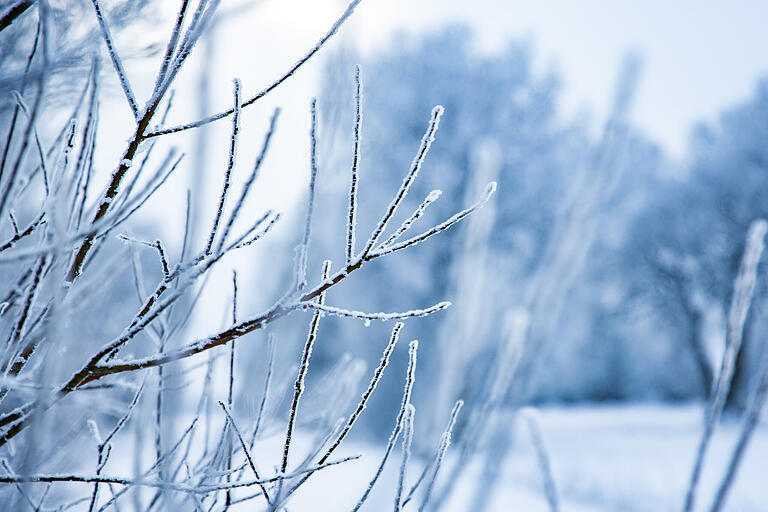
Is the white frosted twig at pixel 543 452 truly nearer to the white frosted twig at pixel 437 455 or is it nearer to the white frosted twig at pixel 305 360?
the white frosted twig at pixel 437 455

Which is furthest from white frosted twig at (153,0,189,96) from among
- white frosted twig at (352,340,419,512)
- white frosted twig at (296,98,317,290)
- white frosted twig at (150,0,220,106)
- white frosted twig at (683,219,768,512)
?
white frosted twig at (683,219,768,512)

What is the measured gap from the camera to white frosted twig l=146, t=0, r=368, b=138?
66cm

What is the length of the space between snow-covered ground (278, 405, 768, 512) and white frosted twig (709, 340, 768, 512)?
16.8 inches

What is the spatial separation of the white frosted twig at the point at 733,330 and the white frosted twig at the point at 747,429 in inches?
1.8

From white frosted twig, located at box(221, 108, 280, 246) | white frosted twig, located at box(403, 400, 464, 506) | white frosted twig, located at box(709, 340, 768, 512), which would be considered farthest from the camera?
white frosted twig, located at box(709, 340, 768, 512)

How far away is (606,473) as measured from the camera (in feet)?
25.4

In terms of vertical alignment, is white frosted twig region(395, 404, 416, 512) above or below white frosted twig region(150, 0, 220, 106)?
below

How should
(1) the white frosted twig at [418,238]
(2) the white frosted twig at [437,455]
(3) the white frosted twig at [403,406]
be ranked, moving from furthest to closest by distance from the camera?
(2) the white frosted twig at [437,455]
(3) the white frosted twig at [403,406]
(1) the white frosted twig at [418,238]

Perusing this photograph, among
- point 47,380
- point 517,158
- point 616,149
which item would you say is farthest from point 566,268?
point 517,158

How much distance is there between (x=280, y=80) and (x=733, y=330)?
99 centimetres

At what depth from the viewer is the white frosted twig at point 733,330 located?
3.69 feet

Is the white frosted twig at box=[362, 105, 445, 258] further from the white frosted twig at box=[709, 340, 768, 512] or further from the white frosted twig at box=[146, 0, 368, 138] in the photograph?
the white frosted twig at box=[709, 340, 768, 512]

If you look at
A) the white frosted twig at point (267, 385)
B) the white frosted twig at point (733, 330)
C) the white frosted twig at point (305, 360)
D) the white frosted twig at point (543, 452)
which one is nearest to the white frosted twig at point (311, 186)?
the white frosted twig at point (305, 360)

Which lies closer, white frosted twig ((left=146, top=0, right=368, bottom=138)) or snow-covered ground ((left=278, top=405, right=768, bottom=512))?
white frosted twig ((left=146, top=0, right=368, bottom=138))
